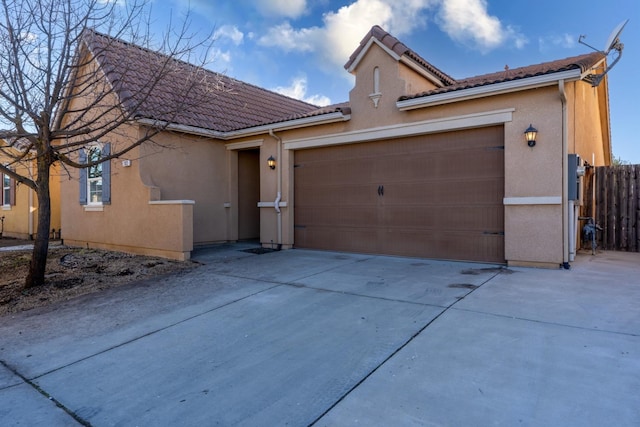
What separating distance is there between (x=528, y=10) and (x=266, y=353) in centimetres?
1245

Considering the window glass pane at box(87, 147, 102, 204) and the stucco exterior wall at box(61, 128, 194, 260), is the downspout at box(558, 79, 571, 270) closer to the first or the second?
the stucco exterior wall at box(61, 128, 194, 260)

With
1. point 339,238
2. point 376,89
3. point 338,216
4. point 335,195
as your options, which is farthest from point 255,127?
point 339,238

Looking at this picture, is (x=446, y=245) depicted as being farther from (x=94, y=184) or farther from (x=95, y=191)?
(x=94, y=184)

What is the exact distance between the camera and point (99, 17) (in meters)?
6.16

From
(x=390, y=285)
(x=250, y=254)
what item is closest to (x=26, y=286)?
(x=250, y=254)

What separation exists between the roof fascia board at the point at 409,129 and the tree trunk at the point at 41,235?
511 cm

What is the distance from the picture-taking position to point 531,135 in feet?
20.6

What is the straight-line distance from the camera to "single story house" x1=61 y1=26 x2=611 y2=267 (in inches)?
252

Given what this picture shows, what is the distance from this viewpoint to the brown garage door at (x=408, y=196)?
6.98m

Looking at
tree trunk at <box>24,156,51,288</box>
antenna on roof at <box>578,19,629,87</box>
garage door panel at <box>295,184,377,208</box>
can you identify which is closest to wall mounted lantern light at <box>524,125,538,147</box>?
antenna on roof at <box>578,19,629,87</box>

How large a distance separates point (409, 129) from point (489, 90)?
1.64m

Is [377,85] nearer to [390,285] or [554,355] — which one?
[390,285]

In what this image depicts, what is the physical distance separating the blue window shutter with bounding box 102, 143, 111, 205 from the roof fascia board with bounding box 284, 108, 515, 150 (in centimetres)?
464

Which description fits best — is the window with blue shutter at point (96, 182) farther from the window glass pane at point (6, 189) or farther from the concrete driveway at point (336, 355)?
the window glass pane at point (6, 189)
